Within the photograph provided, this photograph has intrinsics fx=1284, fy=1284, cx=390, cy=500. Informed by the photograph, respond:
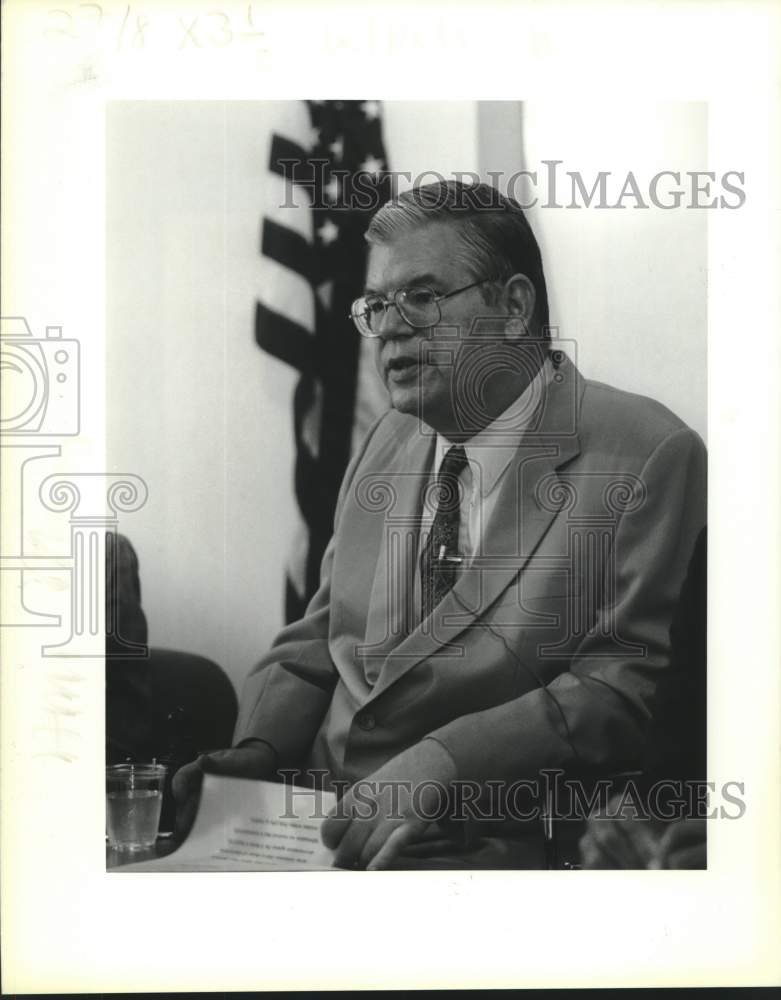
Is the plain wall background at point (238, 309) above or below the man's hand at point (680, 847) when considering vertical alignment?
above

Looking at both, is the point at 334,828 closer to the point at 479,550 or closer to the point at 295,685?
the point at 295,685

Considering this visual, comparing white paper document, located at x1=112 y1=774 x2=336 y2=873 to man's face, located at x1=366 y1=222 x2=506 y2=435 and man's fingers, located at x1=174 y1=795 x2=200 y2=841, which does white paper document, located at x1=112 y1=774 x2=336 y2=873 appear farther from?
man's face, located at x1=366 y1=222 x2=506 y2=435

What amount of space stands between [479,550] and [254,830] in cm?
77

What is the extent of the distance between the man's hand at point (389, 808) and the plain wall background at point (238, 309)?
36cm

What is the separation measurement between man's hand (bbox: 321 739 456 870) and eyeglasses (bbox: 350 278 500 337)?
2.89 feet

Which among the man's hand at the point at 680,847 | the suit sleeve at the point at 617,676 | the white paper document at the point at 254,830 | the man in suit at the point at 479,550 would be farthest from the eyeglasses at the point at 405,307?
the man's hand at the point at 680,847

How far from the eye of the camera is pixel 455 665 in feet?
8.84

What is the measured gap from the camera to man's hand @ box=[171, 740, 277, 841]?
8.98 ft

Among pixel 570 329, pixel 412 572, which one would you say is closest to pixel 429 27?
pixel 570 329

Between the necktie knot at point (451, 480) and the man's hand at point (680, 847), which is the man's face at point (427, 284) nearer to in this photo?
the necktie knot at point (451, 480)

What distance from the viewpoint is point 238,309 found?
272 cm

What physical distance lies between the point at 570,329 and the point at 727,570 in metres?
0.62

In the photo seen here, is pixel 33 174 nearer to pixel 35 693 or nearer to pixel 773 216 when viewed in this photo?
pixel 35 693

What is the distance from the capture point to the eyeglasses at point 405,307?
8.91 feet
